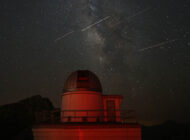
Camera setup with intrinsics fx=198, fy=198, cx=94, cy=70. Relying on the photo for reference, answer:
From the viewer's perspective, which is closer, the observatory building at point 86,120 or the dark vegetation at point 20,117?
the observatory building at point 86,120

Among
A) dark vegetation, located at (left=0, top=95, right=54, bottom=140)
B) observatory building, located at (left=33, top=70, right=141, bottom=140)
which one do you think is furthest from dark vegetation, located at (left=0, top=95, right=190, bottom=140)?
observatory building, located at (left=33, top=70, right=141, bottom=140)

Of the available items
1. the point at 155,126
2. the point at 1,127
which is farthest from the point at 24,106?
the point at 155,126

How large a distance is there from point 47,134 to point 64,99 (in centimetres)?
399

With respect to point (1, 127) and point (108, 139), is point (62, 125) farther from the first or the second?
point (1, 127)

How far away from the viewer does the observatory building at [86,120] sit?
11.5 m

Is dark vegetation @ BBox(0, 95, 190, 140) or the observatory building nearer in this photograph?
the observatory building

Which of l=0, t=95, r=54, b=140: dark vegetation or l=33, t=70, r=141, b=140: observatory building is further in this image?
l=0, t=95, r=54, b=140: dark vegetation

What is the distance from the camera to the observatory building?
37.7ft

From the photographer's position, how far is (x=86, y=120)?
561 inches

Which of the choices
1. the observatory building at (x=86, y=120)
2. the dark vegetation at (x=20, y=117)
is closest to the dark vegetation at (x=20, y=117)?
the dark vegetation at (x=20, y=117)

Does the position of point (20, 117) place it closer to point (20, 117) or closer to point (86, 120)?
point (20, 117)

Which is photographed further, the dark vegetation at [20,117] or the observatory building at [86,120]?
the dark vegetation at [20,117]

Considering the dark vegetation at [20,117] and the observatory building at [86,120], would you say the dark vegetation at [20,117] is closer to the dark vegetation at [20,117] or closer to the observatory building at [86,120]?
the dark vegetation at [20,117]

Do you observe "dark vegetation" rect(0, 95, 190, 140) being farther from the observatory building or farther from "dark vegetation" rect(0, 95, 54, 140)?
the observatory building
